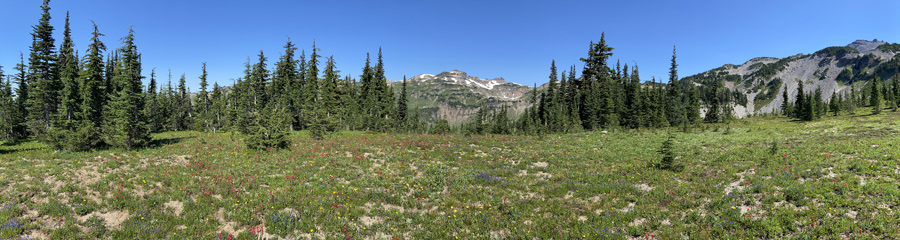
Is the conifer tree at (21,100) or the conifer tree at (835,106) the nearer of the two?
the conifer tree at (21,100)

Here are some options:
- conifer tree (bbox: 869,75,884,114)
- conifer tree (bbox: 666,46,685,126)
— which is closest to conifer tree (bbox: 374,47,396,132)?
conifer tree (bbox: 666,46,685,126)

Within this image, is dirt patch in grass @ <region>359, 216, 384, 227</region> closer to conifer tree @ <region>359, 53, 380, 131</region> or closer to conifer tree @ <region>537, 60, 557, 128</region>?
conifer tree @ <region>359, 53, 380, 131</region>

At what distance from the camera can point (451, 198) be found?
14570mm

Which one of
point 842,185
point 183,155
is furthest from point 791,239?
point 183,155

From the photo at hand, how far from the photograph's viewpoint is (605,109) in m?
63.6

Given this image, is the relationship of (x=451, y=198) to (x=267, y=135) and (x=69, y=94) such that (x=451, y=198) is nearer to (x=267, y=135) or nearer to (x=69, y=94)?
(x=267, y=135)

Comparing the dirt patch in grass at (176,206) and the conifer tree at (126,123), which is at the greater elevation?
the conifer tree at (126,123)

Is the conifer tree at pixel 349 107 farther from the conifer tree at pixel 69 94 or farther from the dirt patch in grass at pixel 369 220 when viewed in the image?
the dirt patch in grass at pixel 369 220

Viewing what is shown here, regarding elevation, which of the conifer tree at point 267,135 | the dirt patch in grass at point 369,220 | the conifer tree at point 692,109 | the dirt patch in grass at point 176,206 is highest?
the conifer tree at point 692,109

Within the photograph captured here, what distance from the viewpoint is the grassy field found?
10141 mm

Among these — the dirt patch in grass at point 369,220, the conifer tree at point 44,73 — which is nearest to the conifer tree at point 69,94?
the conifer tree at point 44,73

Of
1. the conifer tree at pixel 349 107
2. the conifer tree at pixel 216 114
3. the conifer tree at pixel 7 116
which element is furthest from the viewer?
the conifer tree at pixel 216 114

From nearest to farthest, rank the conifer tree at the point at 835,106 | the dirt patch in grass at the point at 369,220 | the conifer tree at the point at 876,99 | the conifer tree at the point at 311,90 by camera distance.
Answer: the dirt patch in grass at the point at 369,220 → the conifer tree at the point at 311,90 → the conifer tree at the point at 876,99 → the conifer tree at the point at 835,106

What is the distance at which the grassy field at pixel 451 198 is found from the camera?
10.1 metres
